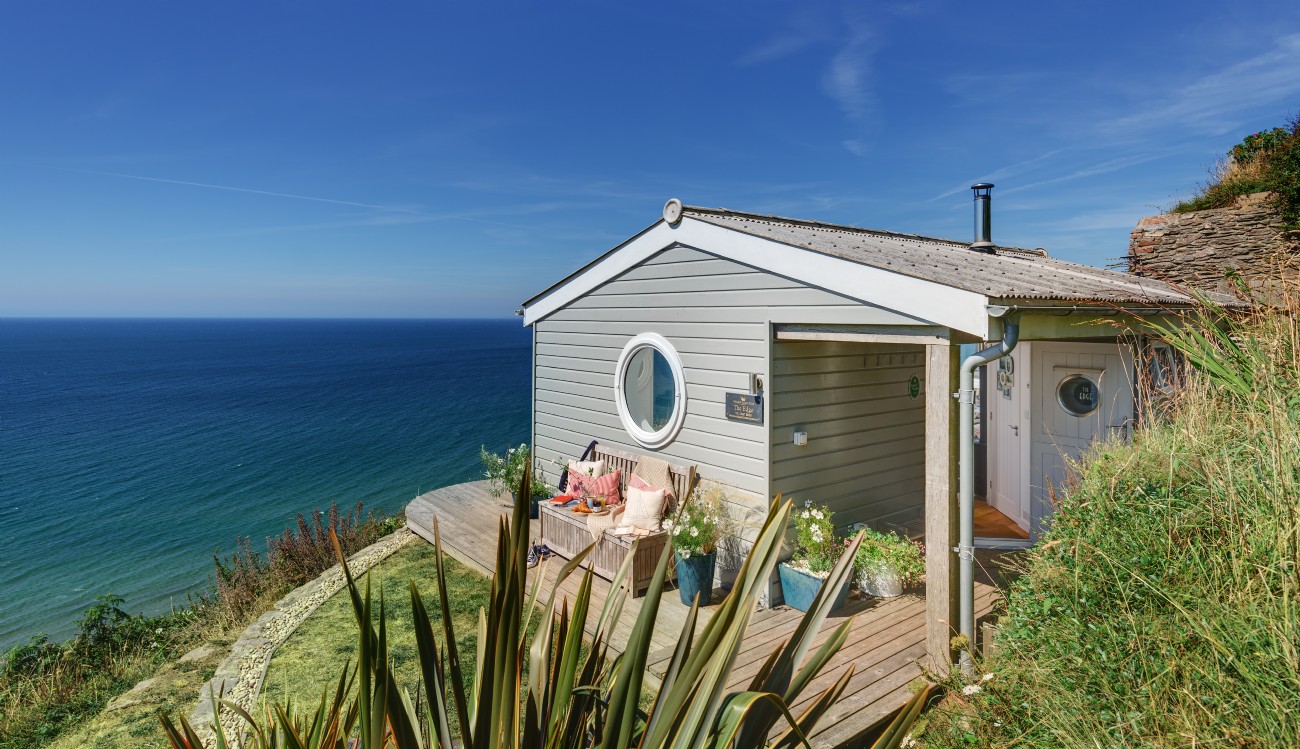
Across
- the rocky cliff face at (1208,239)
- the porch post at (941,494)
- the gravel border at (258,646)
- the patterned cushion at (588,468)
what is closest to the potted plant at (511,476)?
the patterned cushion at (588,468)

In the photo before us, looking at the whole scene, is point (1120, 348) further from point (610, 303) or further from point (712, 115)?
point (712, 115)

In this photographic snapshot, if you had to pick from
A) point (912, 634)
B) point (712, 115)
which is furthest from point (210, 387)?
point (912, 634)

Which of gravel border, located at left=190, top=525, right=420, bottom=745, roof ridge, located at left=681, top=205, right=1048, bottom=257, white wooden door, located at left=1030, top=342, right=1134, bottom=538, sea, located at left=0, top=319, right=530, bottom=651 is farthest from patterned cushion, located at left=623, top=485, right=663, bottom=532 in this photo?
sea, located at left=0, top=319, right=530, bottom=651

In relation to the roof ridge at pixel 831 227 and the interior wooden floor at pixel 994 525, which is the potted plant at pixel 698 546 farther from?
the interior wooden floor at pixel 994 525

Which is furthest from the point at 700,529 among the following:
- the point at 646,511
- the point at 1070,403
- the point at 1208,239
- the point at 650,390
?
the point at 1208,239

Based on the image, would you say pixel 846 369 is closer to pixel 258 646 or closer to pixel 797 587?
pixel 797 587

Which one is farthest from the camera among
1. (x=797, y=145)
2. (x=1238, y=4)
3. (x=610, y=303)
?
(x=797, y=145)

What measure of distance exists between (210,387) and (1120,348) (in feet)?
185

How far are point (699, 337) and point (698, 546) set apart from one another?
2.02 m

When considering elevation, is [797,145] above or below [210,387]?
above

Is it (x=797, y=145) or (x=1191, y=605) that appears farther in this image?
(x=797, y=145)

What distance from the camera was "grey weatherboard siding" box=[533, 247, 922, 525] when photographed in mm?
5543

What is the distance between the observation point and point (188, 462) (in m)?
23.1

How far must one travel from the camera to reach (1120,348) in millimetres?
6035
